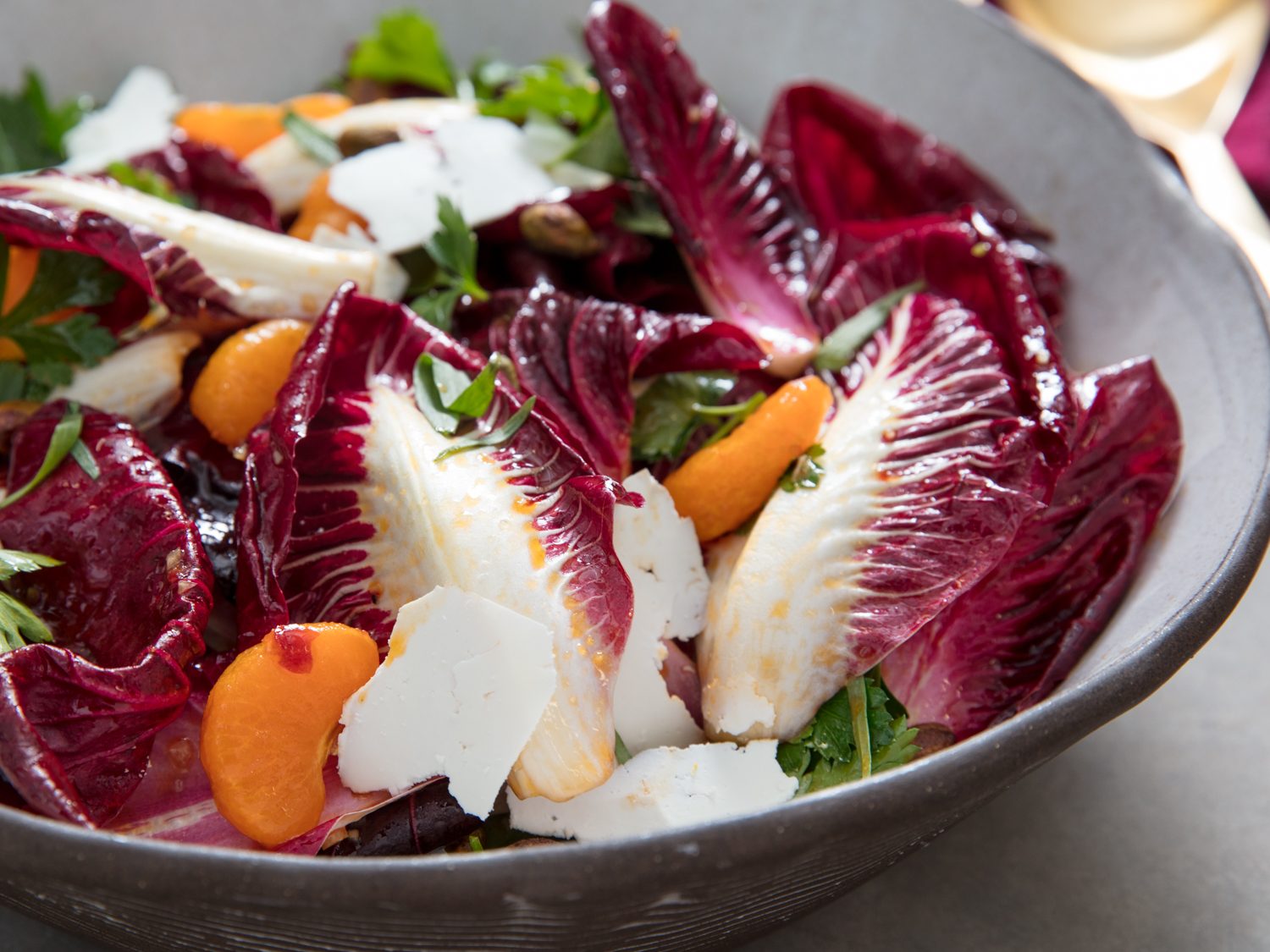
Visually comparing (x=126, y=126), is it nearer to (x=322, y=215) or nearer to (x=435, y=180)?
(x=322, y=215)

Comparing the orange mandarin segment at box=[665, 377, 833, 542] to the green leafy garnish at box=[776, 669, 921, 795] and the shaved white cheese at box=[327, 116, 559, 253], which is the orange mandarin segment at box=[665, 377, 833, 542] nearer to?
the green leafy garnish at box=[776, 669, 921, 795]

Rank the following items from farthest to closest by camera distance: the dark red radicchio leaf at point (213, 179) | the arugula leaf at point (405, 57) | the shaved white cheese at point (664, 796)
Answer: the arugula leaf at point (405, 57) < the dark red radicchio leaf at point (213, 179) < the shaved white cheese at point (664, 796)

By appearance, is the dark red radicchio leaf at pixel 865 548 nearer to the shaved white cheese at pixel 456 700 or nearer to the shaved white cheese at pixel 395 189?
the shaved white cheese at pixel 456 700

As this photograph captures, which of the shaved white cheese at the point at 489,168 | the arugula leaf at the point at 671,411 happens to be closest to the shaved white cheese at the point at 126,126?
the shaved white cheese at the point at 489,168

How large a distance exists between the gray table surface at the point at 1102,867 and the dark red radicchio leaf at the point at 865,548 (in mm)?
353

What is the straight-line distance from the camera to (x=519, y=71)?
2600mm

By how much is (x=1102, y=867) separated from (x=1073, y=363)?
3.17 ft

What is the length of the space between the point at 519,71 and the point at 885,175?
854mm

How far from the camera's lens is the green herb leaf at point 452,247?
1912mm

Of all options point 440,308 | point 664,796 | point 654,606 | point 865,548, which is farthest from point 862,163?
point 664,796

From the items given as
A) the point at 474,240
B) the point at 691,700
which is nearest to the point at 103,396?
the point at 474,240

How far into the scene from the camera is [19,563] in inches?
55.1

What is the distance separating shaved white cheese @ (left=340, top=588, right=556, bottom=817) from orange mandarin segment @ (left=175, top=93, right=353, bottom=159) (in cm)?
143

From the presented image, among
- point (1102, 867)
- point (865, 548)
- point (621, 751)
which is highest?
point (865, 548)
